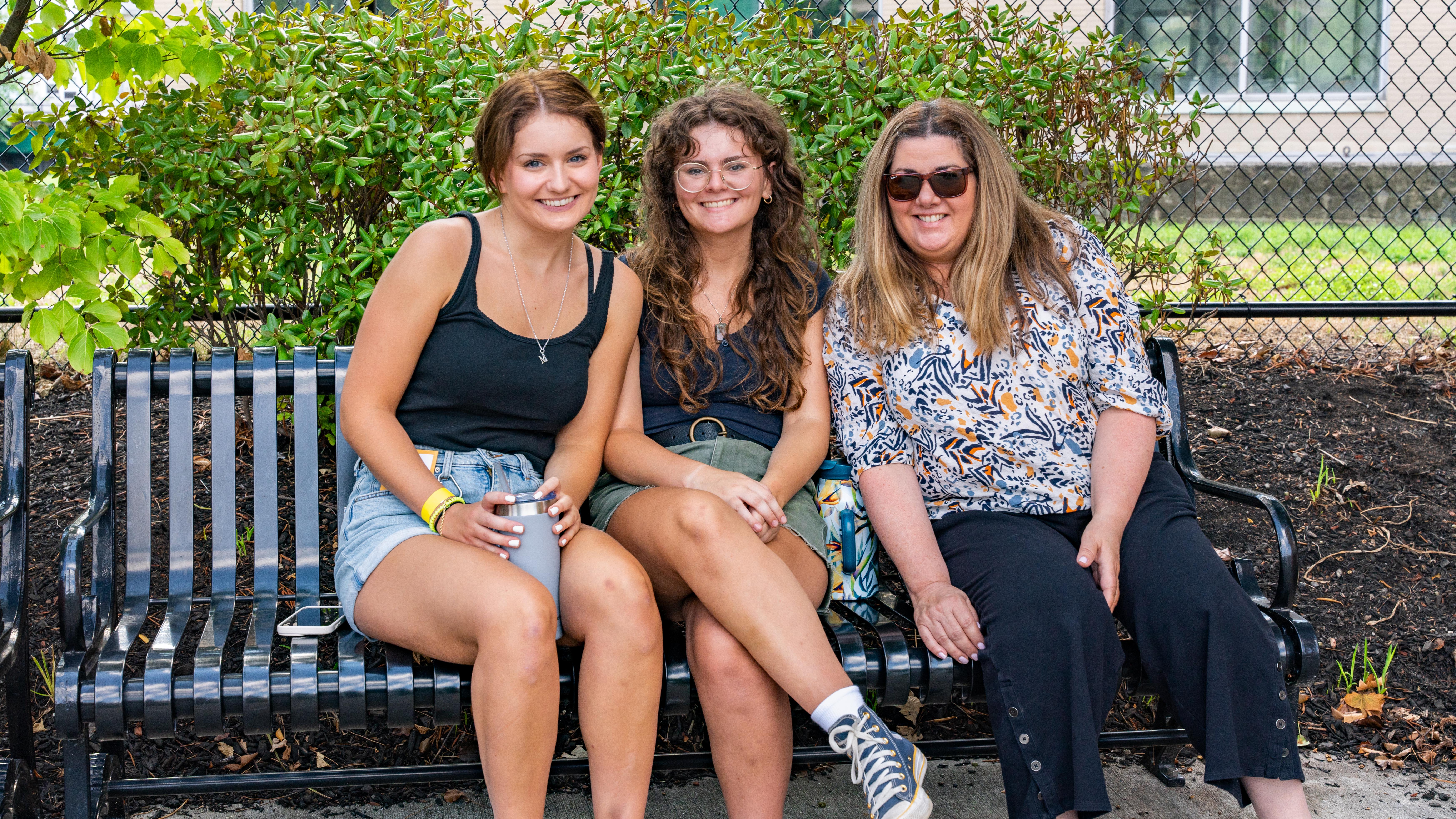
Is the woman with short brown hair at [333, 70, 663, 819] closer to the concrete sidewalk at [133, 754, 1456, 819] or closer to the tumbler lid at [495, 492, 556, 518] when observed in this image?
the tumbler lid at [495, 492, 556, 518]

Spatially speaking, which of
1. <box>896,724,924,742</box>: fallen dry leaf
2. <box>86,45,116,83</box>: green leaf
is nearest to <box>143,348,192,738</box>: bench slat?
<box>86,45,116,83</box>: green leaf

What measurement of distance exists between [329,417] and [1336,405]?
376cm

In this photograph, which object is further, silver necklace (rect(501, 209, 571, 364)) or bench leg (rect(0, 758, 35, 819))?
silver necklace (rect(501, 209, 571, 364))

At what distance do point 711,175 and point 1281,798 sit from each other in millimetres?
1884

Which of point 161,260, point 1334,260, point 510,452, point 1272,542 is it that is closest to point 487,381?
point 510,452

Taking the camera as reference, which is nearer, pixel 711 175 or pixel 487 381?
pixel 487 381

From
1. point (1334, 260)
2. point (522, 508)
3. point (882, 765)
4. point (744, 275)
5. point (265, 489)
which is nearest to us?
point (882, 765)

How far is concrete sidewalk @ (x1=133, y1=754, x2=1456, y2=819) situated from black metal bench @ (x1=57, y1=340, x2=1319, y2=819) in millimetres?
112

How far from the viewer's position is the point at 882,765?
2.25 meters

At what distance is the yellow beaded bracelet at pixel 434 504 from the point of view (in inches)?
100

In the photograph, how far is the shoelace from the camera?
2230 mm

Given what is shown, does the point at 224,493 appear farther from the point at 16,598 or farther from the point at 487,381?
the point at 487,381

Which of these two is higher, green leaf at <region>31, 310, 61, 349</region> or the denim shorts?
green leaf at <region>31, 310, 61, 349</region>

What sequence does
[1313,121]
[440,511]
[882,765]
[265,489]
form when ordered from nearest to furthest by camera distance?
[882,765], [440,511], [265,489], [1313,121]
